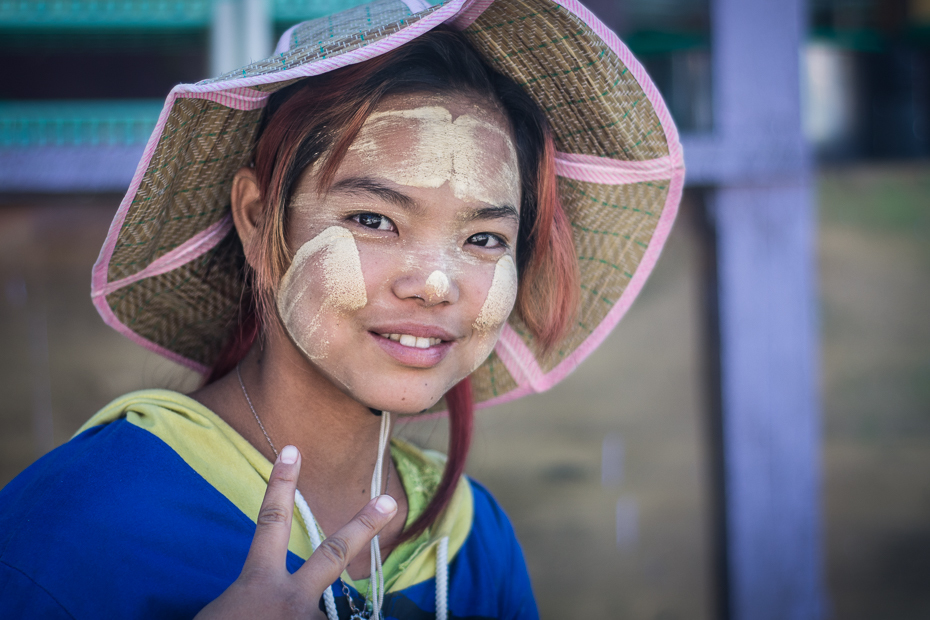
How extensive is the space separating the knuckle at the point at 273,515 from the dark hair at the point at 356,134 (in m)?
0.42

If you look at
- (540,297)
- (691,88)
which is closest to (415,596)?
(540,297)

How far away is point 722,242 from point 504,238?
170 cm

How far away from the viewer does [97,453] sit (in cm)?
101

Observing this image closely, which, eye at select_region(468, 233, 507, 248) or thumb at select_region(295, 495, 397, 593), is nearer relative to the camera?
thumb at select_region(295, 495, 397, 593)

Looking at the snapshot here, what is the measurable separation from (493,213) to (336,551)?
59cm

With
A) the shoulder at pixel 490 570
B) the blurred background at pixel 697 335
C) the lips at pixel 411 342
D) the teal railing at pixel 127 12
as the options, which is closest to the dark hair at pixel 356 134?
the shoulder at pixel 490 570

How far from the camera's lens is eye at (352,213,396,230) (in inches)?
43.6

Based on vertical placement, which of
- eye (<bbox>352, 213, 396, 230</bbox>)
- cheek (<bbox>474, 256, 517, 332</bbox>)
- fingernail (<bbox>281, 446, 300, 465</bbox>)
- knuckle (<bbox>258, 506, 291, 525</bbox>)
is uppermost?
eye (<bbox>352, 213, 396, 230</bbox>)

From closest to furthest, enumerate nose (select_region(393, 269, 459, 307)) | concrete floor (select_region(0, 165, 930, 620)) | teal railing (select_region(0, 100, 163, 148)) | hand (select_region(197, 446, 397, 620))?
hand (select_region(197, 446, 397, 620)) → nose (select_region(393, 269, 459, 307)) → teal railing (select_region(0, 100, 163, 148)) → concrete floor (select_region(0, 165, 930, 620))

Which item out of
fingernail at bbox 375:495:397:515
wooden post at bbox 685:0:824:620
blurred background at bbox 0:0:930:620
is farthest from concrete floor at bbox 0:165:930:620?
fingernail at bbox 375:495:397:515

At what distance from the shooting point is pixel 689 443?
2.80 metres

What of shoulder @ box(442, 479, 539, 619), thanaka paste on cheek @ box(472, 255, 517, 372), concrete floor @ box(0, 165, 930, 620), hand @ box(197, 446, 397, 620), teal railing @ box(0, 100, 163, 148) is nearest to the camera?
hand @ box(197, 446, 397, 620)

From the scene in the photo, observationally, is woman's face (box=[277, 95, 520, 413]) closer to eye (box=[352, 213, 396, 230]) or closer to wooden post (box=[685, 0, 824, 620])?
eye (box=[352, 213, 396, 230])

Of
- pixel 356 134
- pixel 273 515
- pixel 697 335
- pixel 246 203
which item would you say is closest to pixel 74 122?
pixel 246 203
